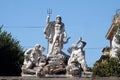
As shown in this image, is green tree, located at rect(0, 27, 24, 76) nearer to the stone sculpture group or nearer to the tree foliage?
the tree foliage

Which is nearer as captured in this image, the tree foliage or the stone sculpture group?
A: the stone sculpture group

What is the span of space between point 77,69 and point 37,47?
335 centimetres

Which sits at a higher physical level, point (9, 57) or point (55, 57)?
point (9, 57)

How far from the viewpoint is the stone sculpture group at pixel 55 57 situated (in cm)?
2502

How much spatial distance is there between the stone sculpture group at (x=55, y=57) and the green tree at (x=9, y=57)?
30.1 feet

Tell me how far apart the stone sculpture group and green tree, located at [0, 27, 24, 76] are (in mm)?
9189

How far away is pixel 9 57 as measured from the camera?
36906mm

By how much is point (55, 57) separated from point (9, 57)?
10571 millimetres

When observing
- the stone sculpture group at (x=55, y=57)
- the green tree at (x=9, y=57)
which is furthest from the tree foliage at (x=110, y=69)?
the stone sculpture group at (x=55, y=57)

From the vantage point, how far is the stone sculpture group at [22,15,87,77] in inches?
985

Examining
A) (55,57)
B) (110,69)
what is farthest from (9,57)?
(55,57)

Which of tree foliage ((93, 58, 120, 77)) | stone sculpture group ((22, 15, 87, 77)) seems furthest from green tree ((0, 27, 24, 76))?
stone sculpture group ((22, 15, 87, 77))

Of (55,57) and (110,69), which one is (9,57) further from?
(55,57)

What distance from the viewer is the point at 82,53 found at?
2619 centimetres
